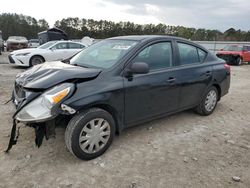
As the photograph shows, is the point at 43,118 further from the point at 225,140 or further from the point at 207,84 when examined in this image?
the point at 207,84

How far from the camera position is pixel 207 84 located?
4.63 metres

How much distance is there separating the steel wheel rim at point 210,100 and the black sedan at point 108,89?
251 millimetres

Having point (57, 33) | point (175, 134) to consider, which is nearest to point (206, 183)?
point (175, 134)

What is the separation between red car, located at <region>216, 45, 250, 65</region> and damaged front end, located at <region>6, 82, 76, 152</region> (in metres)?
16.4

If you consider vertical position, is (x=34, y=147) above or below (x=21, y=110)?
below

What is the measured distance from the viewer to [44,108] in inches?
108

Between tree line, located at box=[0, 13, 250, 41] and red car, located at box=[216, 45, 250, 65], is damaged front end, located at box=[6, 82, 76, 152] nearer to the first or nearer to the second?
red car, located at box=[216, 45, 250, 65]

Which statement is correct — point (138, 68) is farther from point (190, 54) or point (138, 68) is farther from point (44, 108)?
point (190, 54)

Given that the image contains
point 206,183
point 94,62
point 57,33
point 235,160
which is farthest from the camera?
point 57,33

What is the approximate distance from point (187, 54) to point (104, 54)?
1.57m

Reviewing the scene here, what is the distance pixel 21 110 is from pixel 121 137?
1.58 metres

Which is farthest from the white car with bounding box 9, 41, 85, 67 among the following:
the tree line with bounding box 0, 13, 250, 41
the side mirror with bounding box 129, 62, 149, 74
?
the tree line with bounding box 0, 13, 250, 41

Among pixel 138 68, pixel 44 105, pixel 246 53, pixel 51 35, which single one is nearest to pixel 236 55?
pixel 246 53

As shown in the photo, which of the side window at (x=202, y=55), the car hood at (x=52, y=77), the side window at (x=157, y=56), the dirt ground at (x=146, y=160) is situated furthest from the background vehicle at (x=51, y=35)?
the car hood at (x=52, y=77)
